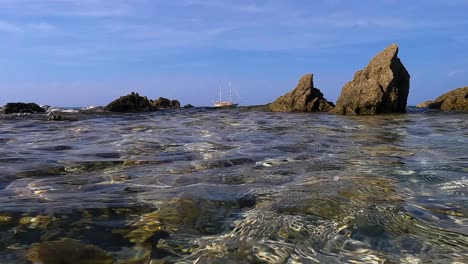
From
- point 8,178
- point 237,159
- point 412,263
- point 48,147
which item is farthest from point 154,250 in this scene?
point 48,147

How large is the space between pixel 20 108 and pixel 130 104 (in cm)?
581

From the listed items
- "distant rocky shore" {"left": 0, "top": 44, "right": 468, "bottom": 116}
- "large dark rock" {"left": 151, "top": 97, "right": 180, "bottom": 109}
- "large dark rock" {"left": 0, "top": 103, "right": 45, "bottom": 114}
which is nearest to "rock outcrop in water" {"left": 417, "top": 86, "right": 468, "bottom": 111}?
"distant rocky shore" {"left": 0, "top": 44, "right": 468, "bottom": 116}

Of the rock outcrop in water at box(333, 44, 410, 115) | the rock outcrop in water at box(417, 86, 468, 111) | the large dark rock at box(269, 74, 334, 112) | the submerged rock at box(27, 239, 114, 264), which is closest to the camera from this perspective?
the submerged rock at box(27, 239, 114, 264)

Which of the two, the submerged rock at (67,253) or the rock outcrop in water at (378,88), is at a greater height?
the rock outcrop in water at (378,88)

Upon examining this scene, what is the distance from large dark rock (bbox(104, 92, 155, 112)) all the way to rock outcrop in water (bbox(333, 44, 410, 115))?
11.6 m

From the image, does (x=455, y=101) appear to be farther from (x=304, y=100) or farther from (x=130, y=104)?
(x=130, y=104)

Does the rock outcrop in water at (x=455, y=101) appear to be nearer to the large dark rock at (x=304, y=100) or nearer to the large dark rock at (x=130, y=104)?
the large dark rock at (x=304, y=100)

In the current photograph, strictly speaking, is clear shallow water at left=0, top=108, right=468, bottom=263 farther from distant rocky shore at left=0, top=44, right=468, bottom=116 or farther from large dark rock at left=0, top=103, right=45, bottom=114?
large dark rock at left=0, top=103, right=45, bottom=114

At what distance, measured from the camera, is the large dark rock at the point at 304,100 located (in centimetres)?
2214

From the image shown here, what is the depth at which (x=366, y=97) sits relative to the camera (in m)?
18.6

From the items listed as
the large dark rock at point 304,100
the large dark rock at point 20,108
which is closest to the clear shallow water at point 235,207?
the large dark rock at point 20,108

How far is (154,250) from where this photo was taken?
8.29 ft

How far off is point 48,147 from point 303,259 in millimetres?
6027

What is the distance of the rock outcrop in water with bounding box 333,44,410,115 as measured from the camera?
18531 mm
